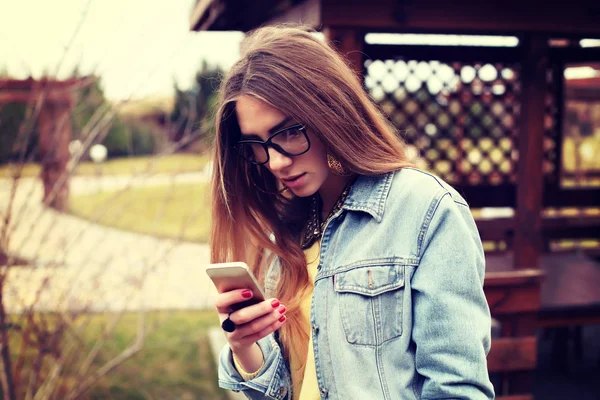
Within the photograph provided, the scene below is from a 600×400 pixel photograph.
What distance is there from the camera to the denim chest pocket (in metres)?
1.42

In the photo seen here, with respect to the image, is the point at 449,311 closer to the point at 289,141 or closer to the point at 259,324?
the point at 259,324

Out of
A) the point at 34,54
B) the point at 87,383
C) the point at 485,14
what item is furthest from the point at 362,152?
the point at 87,383

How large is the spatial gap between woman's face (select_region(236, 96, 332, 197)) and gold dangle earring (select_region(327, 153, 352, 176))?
2 cm

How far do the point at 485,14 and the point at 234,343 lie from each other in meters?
2.31

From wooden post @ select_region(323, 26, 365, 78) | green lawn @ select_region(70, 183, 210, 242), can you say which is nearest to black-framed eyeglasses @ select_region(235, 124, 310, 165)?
wooden post @ select_region(323, 26, 365, 78)

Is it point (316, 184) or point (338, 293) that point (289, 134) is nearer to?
point (316, 184)

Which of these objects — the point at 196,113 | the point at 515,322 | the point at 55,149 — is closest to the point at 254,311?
the point at 515,322

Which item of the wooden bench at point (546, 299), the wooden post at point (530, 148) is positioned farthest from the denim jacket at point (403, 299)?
the wooden post at point (530, 148)

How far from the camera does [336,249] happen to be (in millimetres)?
1591

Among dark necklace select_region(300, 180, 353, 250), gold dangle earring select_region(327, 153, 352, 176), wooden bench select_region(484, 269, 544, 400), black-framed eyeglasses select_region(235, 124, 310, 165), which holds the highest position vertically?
black-framed eyeglasses select_region(235, 124, 310, 165)

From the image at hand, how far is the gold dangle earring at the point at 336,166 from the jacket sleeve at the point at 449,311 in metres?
0.29

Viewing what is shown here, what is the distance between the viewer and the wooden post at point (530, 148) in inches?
130

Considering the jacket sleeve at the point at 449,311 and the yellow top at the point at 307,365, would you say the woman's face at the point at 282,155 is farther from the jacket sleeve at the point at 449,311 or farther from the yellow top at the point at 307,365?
the jacket sleeve at the point at 449,311

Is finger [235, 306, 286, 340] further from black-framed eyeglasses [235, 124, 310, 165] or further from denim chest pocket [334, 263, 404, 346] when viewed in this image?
black-framed eyeglasses [235, 124, 310, 165]
